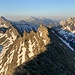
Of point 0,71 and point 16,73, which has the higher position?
point 16,73

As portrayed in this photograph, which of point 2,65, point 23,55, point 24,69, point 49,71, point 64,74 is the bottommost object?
point 2,65

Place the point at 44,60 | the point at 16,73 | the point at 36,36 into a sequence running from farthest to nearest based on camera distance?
the point at 36,36 → the point at 44,60 → the point at 16,73

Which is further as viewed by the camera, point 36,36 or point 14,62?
point 36,36

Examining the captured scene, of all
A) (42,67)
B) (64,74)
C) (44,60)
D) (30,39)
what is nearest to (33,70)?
(42,67)

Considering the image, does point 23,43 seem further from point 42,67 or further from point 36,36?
point 42,67

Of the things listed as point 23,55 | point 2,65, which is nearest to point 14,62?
point 23,55

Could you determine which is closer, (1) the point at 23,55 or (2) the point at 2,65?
(1) the point at 23,55

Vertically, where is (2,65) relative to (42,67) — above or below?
below

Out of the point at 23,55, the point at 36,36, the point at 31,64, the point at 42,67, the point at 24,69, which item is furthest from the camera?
the point at 36,36

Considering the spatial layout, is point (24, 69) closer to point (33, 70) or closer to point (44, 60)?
point (33, 70)
